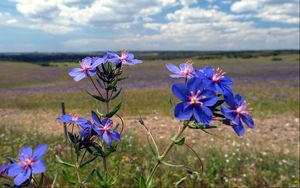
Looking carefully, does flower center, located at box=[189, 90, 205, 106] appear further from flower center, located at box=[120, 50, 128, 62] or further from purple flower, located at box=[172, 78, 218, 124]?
flower center, located at box=[120, 50, 128, 62]

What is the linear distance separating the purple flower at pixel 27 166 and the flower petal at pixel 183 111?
609 millimetres

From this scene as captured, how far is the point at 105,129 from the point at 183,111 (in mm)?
430

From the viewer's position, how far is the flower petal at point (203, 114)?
1.65 metres

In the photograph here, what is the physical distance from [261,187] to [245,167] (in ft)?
2.22

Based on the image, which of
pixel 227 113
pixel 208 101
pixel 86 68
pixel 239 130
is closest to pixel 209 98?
pixel 208 101

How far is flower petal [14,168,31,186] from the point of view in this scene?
1607 millimetres

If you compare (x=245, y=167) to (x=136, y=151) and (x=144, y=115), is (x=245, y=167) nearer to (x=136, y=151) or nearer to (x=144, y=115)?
(x=136, y=151)

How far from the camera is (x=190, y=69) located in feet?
6.44

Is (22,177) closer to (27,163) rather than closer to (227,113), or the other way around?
(27,163)

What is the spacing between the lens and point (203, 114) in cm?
167

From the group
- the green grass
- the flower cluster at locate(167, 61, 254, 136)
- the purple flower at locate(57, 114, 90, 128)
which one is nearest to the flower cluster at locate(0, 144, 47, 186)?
the purple flower at locate(57, 114, 90, 128)

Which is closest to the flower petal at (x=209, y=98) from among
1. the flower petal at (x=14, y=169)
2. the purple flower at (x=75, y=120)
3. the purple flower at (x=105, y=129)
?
the purple flower at (x=105, y=129)

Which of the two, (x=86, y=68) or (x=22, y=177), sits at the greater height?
(x=86, y=68)

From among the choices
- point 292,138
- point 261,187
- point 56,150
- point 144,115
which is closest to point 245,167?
point 261,187
